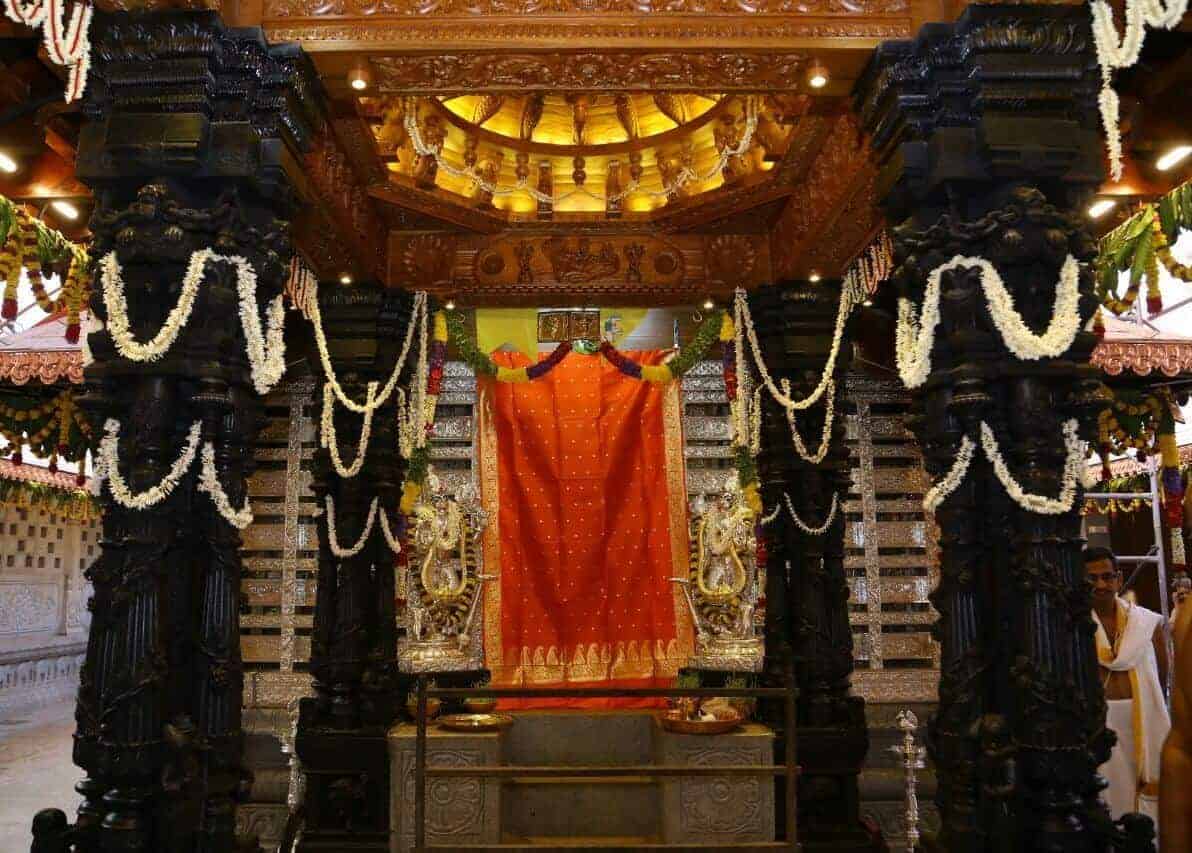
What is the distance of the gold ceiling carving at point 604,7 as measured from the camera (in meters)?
3.95

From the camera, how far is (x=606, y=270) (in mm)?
7414

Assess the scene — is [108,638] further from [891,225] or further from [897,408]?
[897,408]

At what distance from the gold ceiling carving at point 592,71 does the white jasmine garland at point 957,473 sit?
1.98 metres

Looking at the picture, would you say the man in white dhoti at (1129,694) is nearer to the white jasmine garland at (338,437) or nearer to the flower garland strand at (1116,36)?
the flower garland strand at (1116,36)

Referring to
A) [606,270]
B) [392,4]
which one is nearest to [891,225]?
[392,4]

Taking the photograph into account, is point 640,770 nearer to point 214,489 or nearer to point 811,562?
point 214,489

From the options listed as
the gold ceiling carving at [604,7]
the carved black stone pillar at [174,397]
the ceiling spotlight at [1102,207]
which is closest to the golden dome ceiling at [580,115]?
the gold ceiling carving at [604,7]

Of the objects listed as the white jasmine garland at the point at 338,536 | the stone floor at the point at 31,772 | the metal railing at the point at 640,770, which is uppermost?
the white jasmine garland at the point at 338,536

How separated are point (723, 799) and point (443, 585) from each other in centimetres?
299

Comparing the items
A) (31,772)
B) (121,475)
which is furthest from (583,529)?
(31,772)

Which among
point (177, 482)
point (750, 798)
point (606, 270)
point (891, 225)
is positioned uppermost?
point (606, 270)

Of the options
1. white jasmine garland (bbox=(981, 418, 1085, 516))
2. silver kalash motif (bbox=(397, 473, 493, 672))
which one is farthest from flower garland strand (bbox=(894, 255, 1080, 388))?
silver kalash motif (bbox=(397, 473, 493, 672))

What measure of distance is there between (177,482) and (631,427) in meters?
5.06

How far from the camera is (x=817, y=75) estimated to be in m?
4.11
